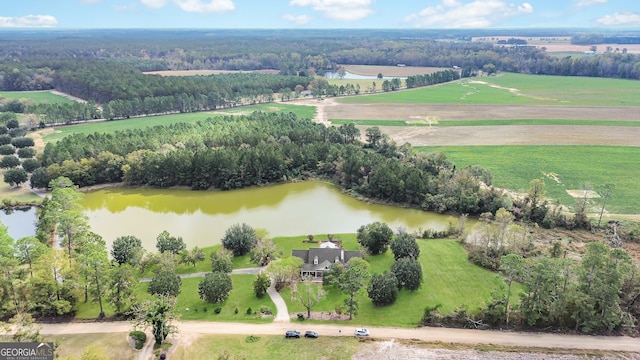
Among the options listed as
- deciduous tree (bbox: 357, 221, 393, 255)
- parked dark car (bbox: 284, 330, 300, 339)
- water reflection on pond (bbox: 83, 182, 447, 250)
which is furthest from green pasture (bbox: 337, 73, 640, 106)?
parked dark car (bbox: 284, 330, 300, 339)

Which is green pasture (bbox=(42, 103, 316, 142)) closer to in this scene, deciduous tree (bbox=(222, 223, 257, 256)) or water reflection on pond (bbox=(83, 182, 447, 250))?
water reflection on pond (bbox=(83, 182, 447, 250))

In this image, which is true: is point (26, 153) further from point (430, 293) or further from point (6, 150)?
point (430, 293)

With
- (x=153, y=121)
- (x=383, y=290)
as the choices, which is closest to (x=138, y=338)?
(x=383, y=290)

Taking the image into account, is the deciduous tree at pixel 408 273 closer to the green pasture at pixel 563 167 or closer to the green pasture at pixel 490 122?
the green pasture at pixel 563 167

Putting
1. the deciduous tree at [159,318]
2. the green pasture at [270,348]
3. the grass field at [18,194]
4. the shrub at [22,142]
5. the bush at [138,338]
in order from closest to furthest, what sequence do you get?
the green pasture at [270,348] < the deciduous tree at [159,318] < the bush at [138,338] < the grass field at [18,194] < the shrub at [22,142]

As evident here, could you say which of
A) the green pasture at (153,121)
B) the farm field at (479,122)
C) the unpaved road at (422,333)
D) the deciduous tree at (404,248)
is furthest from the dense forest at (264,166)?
the unpaved road at (422,333)
